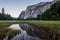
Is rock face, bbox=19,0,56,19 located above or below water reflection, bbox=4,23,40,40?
above

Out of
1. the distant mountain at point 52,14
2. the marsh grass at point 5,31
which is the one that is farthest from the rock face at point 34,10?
the marsh grass at point 5,31

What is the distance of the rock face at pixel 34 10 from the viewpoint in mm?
3234

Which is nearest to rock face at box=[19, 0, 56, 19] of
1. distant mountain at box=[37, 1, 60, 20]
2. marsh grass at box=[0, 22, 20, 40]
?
distant mountain at box=[37, 1, 60, 20]

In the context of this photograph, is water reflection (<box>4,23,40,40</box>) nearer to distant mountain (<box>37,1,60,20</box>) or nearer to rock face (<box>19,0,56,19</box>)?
rock face (<box>19,0,56,19</box>)

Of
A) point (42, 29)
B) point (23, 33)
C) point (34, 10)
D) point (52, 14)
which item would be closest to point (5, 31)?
point (23, 33)

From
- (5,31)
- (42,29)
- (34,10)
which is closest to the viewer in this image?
(5,31)

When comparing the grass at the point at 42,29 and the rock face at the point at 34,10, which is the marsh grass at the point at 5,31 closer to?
the grass at the point at 42,29

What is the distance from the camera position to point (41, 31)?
10.2 feet

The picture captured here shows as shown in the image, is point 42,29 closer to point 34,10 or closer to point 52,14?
point 34,10

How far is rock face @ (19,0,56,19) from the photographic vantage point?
3.23 m

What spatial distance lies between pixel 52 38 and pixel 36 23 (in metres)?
0.90

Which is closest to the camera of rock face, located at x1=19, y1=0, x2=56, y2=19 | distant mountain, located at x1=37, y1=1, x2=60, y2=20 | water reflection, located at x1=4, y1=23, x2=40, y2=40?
water reflection, located at x1=4, y1=23, x2=40, y2=40

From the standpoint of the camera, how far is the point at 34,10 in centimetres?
362

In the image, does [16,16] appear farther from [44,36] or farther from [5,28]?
[44,36]
